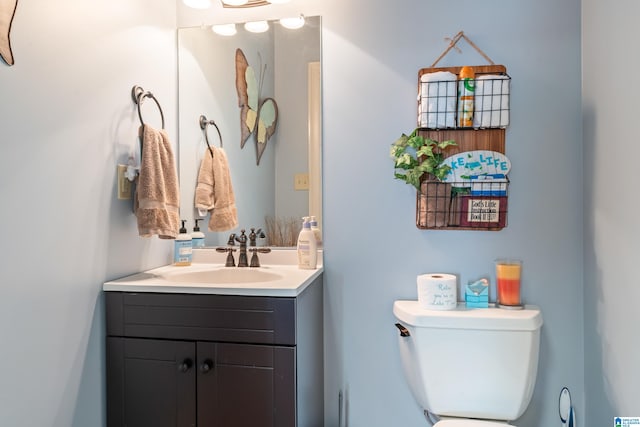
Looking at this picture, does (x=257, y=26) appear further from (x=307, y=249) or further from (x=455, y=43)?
(x=307, y=249)

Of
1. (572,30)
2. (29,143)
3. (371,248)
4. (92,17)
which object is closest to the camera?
(29,143)

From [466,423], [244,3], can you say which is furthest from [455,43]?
[466,423]

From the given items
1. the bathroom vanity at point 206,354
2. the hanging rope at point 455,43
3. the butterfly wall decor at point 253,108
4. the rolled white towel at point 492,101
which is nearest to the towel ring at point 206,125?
the butterfly wall decor at point 253,108

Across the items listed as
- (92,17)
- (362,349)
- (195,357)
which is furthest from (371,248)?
(92,17)

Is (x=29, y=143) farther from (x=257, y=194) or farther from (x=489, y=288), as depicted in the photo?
(x=489, y=288)

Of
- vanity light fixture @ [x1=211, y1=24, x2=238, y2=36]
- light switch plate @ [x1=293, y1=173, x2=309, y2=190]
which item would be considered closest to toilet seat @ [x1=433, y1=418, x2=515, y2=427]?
light switch plate @ [x1=293, y1=173, x2=309, y2=190]

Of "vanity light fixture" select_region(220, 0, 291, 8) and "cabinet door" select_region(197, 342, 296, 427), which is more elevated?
"vanity light fixture" select_region(220, 0, 291, 8)

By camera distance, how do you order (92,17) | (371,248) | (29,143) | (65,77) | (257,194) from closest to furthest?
(29,143) → (65,77) → (92,17) → (371,248) → (257,194)

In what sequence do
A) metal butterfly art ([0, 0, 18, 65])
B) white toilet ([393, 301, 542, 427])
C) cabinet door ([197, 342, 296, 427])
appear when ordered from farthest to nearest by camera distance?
white toilet ([393, 301, 542, 427]), cabinet door ([197, 342, 296, 427]), metal butterfly art ([0, 0, 18, 65])

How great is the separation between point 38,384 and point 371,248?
3.76 feet

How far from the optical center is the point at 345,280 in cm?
166

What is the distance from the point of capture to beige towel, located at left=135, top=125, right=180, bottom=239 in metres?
1.42

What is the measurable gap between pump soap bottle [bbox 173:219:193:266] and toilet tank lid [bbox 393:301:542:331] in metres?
0.90

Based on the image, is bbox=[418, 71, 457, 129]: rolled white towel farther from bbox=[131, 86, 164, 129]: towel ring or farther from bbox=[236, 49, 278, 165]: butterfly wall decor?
bbox=[131, 86, 164, 129]: towel ring
